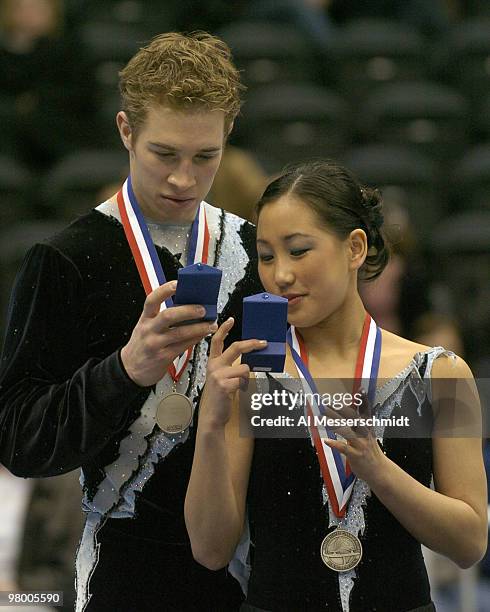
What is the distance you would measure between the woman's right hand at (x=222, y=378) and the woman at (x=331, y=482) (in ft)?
0.34

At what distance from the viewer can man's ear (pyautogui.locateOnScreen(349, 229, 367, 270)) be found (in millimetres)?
1996

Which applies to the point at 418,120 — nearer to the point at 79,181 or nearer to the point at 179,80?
the point at 79,181

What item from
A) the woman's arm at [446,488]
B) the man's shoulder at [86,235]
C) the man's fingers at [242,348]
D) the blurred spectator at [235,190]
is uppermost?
the blurred spectator at [235,190]

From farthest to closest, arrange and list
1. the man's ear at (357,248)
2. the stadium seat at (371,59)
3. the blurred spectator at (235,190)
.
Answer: the stadium seat at (371,59) < the blurred spectator at (235,190) < the man's ear at (357,248)

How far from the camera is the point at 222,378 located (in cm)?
174

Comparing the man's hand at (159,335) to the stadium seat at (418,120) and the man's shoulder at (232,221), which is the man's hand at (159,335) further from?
the stadium seat at (418,120)

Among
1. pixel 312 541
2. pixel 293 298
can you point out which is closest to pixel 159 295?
pixel 293 298

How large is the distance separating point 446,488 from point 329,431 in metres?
0.20

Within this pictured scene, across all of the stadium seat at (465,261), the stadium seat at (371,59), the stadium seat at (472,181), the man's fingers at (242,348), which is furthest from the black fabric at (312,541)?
the stadium seat at (371,59)

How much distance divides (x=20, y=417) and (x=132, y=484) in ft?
0.74

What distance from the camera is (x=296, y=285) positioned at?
6.29 ft

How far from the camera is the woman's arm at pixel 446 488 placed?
1802mm

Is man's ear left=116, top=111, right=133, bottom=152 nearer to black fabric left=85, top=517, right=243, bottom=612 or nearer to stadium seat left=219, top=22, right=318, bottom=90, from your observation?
black fabric left=85, top=517, right=243, bottom=612

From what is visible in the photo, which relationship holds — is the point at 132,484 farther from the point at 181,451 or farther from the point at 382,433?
the point at 382,433
